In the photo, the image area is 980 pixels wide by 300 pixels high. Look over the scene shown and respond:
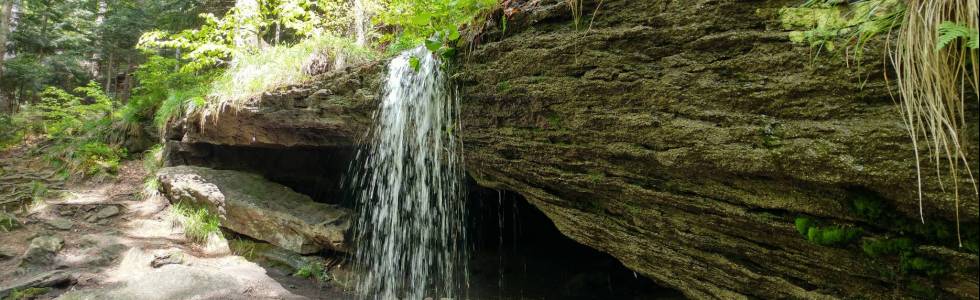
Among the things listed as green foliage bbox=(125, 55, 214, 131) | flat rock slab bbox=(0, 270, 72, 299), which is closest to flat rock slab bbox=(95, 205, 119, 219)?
green foliage bbox=(125, 55, 214, 131)

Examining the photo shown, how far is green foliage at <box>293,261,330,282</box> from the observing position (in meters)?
5.92

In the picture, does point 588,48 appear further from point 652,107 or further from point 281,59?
point 281,59

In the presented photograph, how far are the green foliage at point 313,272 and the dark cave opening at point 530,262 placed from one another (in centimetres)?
205

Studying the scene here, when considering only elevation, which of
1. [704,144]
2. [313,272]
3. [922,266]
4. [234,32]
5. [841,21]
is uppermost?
[234,32]

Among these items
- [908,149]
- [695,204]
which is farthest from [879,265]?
[695,204]

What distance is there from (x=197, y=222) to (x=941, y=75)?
339 inches

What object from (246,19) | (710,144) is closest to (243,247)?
(246,19)

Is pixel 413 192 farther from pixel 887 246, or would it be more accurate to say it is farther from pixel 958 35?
pixel 958 35

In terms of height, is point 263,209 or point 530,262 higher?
point 263,209

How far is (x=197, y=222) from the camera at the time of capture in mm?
7035

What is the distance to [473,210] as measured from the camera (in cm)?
710

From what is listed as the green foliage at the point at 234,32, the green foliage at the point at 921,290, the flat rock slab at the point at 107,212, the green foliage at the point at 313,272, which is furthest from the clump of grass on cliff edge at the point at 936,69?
the flat rock slab at the point at 107,212

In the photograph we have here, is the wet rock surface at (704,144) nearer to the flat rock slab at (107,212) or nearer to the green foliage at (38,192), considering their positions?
the flat rock slab at (107,212)

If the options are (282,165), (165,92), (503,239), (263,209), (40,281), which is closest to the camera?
(40,281)
